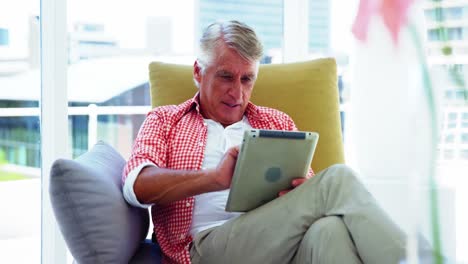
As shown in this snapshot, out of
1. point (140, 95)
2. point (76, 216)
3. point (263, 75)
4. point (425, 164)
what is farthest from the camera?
point (140, 95)

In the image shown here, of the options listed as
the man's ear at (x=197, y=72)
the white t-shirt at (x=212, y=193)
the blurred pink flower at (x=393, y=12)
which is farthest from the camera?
the man's ear at (x=197, y=72)

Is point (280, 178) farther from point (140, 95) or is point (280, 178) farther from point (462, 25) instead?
point (140, 95)

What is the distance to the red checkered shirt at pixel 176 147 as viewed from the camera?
1.76 metres

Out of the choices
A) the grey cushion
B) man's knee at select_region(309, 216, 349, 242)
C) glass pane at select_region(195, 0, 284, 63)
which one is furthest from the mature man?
glass pane at select_region(195, 0, 284, 63)

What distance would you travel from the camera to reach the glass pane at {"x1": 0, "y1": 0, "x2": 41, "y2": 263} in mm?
2568

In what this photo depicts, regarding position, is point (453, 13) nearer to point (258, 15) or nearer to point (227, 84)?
point (227, 84)

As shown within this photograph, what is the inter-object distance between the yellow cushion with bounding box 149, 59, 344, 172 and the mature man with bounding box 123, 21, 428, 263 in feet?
0.32

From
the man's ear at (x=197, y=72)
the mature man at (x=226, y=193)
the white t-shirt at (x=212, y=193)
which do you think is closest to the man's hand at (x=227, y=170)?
the mature man at (x=226, y=193)

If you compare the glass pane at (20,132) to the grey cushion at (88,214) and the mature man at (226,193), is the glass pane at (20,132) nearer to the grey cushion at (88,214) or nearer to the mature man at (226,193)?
the mature man at (226,193)

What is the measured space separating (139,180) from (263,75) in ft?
2.40

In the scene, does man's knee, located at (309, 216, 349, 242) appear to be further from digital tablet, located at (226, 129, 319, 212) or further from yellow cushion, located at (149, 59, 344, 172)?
yellow cushion, located at (149, 59, 344, 172)

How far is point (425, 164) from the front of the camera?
1.58 feet

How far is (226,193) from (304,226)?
35cm

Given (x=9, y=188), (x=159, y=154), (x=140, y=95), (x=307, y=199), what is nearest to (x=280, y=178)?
(x=307, y=199)
